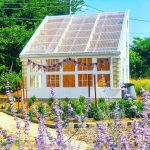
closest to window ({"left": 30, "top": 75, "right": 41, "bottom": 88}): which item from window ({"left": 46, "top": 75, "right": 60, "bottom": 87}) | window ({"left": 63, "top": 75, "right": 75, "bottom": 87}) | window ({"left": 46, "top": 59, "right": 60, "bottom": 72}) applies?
window ({"left": 46, "top": 75, "right": 60, "bottom": 87})

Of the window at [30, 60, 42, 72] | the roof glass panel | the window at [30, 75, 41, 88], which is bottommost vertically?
the window at [30, 75, 41, 88]

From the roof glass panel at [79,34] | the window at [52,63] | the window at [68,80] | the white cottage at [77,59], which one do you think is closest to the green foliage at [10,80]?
Answer: the roof glass panel at [79,34]

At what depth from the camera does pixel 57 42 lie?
22.1 m

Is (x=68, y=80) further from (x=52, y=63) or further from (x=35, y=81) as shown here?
(x=35, y=81)

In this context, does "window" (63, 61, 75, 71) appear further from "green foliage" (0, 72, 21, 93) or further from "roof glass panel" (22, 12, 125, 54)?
"green foliage" (0, 72, 21, 93)

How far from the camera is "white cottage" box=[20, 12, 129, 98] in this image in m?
20.5

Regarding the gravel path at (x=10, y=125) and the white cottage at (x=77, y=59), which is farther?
the white cottage at (x=77, y=59)

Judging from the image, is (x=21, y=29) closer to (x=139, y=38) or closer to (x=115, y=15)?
(x=115, y=15)

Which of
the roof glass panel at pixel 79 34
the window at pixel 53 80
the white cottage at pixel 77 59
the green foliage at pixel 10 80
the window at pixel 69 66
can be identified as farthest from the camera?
the green foliage at pixel 10 80

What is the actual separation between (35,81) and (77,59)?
2347mm

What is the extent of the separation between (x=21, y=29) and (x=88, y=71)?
1208 centimetres

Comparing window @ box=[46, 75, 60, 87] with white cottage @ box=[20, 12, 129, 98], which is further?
window @ box=[46, 75, 60, 87]

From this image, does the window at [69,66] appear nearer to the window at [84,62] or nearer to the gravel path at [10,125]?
the window at [84,62]

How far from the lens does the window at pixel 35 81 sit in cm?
2195
